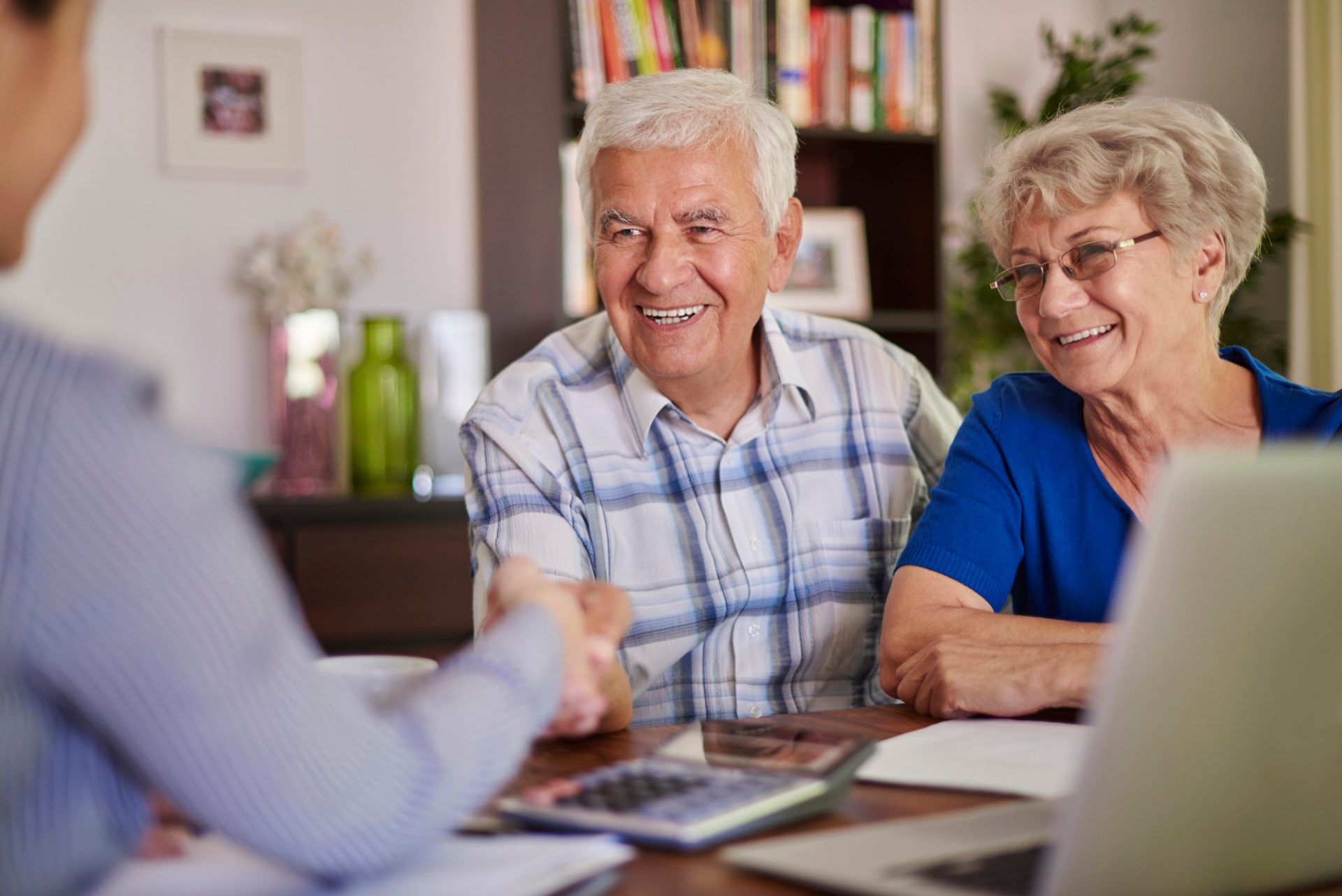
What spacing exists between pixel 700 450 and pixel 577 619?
3.32ft

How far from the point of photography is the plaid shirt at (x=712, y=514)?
5.69ft

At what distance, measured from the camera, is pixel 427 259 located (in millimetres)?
3422

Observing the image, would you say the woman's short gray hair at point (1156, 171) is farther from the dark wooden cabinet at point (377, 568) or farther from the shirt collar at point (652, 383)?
the dark wooden cabinet at point (377, 568)

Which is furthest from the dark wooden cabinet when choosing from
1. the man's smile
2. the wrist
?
the wrist

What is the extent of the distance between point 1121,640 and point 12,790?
549mm

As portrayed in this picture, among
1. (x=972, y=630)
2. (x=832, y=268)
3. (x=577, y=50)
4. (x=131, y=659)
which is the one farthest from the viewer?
(x=832, y=268)

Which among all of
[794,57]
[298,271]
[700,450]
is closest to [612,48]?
[794,57]

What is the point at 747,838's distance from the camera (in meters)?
0.86

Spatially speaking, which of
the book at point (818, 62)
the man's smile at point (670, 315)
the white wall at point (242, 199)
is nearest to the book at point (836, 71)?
the book at point (818, 62)

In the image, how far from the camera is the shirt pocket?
5.91 ft

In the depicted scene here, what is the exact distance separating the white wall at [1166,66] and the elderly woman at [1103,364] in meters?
2.26

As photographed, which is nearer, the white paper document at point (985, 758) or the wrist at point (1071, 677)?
the white paper document at point (985, 758)

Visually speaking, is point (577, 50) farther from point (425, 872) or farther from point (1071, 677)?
point (425, 872)

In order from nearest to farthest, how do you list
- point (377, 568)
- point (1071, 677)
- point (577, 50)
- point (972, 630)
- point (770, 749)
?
point (770, 749) → point (1071, 677) → point (972, 630) → point (377, 568) → point (577, 50)
